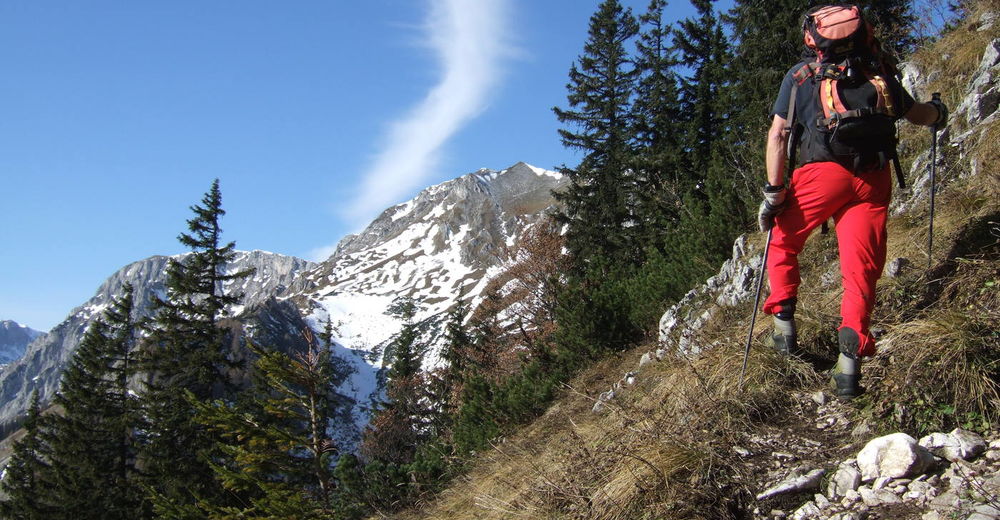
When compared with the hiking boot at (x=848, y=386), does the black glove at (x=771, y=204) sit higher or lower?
higher

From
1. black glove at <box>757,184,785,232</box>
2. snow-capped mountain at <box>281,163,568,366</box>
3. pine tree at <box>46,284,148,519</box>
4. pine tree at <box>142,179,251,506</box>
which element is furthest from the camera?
snow-capped mountain at <box>281,163,568,366</box>

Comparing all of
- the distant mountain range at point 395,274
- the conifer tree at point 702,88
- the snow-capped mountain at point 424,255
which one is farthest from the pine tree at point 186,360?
the snow-capped mountain at point 424,255

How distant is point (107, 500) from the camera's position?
19844 mm

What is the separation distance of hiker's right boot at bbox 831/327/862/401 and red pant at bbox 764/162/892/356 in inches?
1.3

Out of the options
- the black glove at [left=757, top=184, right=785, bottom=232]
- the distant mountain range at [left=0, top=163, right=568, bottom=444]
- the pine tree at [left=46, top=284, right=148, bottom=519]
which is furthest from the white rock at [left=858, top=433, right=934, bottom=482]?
the distant mountain range at [left=0, top=163, right=568, bottom=444]

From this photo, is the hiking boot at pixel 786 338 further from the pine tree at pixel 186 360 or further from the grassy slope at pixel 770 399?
the pine tree at pixel 186 360

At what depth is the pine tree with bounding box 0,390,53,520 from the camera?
21.0 metres

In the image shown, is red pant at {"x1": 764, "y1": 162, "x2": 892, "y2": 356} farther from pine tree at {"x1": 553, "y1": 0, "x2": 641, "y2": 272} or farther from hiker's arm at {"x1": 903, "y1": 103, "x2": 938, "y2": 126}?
pine tree at {"x1": 553, "y1": 0, "x2": 641, "y2": 272}

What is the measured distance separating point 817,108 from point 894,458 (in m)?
2.02

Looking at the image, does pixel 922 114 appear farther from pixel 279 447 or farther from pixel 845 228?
pixel 279 447

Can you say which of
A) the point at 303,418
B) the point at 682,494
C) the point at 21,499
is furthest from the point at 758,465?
the point at 21,499

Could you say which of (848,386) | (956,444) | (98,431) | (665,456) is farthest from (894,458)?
(98,431)

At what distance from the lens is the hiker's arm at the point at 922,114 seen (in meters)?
3.51

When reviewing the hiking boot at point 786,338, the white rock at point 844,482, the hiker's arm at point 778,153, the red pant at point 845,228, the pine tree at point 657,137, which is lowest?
the white rock at point 844,482
